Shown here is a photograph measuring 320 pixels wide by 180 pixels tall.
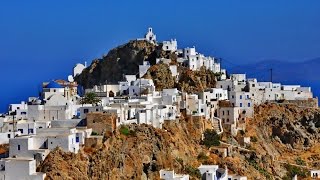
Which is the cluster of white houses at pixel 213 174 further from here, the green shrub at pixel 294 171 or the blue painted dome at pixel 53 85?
the blue painted dome at pixel 53 85

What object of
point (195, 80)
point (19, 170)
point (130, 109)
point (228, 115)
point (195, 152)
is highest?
point (195, 80)

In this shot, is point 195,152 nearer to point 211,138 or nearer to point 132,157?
point 211,138

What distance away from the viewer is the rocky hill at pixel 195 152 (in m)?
42.6

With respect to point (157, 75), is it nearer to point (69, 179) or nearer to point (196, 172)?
point (196, 172)

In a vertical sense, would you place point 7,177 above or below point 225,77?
below

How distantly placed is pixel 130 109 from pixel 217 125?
41.7ft

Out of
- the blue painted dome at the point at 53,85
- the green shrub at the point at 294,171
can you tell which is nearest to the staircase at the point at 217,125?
the green shrub at the point at 294,171

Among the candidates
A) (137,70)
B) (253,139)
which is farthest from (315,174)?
(137,70)

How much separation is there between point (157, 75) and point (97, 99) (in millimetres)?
10684

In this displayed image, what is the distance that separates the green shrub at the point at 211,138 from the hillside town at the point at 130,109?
1.16 m

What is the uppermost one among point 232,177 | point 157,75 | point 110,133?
point 157,75

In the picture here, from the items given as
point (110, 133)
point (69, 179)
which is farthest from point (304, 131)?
point (69, 179)

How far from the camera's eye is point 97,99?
5703cm

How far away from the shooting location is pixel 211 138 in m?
58.3
